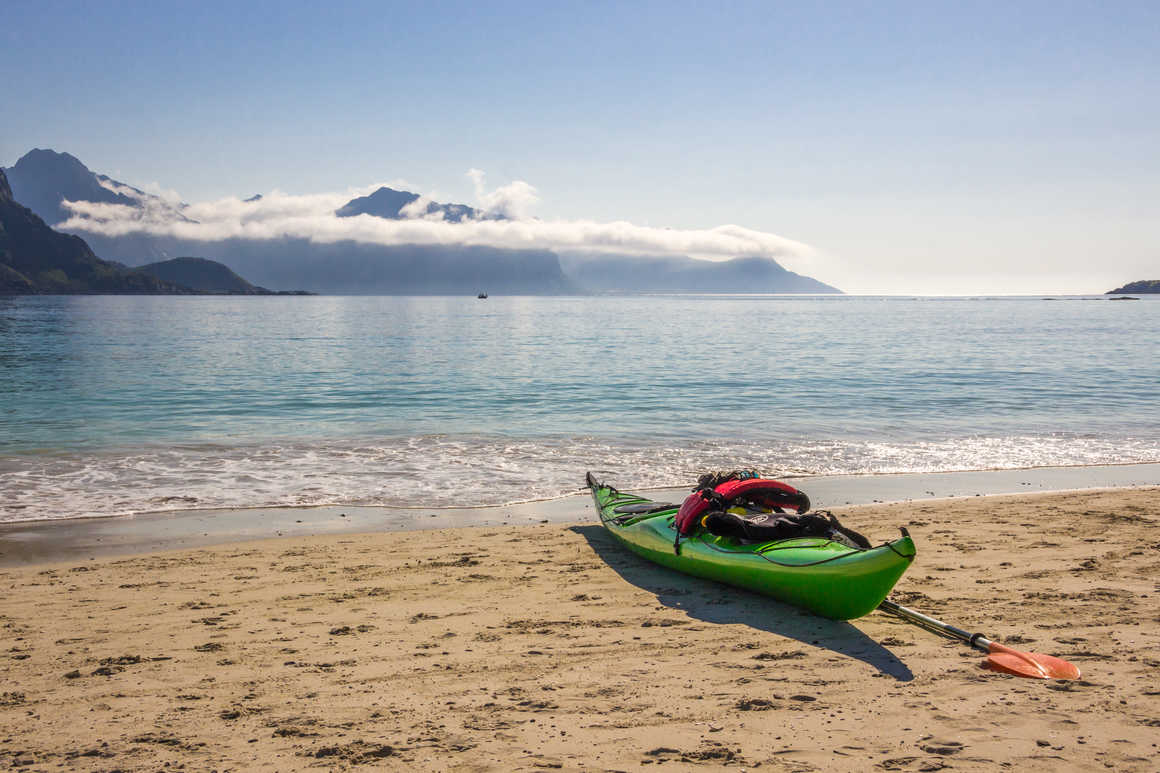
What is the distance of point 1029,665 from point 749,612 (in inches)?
88.9

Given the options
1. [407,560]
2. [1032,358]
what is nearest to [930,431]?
[407,560]

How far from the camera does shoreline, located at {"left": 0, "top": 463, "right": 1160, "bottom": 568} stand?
927cm

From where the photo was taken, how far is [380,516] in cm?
1087

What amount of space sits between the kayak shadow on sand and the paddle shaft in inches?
19.8

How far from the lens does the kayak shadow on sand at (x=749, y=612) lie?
5700mm

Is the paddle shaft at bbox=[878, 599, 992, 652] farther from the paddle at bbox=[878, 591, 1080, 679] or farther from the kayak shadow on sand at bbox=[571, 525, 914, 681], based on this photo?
the kayak shadow on sand at bbox=[571, 525, 914, 681]

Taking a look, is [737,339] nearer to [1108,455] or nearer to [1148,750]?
[1108,455]

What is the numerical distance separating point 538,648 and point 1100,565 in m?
6.27

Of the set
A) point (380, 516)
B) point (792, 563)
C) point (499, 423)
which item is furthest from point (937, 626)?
point (499, 423)

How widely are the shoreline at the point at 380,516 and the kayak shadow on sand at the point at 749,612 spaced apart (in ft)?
9.09

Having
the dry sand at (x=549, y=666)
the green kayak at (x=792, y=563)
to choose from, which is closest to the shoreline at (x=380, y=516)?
the dry sand at (x=549, y=666)

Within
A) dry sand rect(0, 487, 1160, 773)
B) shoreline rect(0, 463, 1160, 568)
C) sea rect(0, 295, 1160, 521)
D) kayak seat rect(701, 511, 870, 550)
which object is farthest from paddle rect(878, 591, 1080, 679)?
sea rect(0, 295, 1160, 521)

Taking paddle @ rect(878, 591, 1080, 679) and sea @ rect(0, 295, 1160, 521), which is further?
sea @ rect(0, 295, 1160, 521)

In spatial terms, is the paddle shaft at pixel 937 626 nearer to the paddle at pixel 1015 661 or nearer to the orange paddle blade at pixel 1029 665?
the paddle at pixel 1015 661
